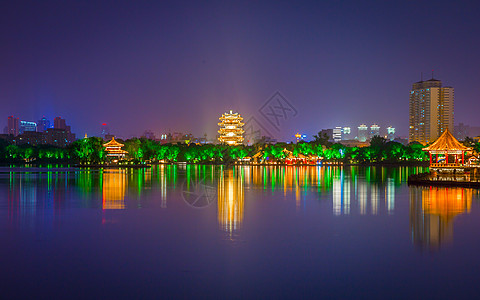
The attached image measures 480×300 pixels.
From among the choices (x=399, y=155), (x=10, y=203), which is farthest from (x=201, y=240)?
(x=399, y=155)

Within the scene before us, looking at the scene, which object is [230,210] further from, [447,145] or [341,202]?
[447,145]

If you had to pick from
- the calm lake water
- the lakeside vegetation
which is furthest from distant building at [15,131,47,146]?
the calm lake water

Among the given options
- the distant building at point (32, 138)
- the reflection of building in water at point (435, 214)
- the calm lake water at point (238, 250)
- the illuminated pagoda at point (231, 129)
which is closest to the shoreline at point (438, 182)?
the reflection of building in water at point (435, 214)

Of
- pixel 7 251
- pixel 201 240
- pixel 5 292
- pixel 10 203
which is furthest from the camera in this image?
pixel 10 203

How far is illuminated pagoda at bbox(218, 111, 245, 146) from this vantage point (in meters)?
123

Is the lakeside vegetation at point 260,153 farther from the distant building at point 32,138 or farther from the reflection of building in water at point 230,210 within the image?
the distant building at point 32,138

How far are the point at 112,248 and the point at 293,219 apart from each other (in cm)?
737

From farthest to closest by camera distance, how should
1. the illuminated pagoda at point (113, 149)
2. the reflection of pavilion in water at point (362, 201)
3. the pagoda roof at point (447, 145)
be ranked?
the illuminated pagoda at point (113, 149), the pagoda roof at point (447, 145), the reflection of pavilion in water at point (362, 201)

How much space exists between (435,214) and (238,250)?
972 centimetres

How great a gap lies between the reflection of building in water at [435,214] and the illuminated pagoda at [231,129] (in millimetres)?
96706

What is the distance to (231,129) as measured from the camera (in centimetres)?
12425

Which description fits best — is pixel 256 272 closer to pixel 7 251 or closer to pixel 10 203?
pixel 7 251

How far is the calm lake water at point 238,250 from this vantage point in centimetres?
876

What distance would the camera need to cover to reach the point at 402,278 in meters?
9.41
